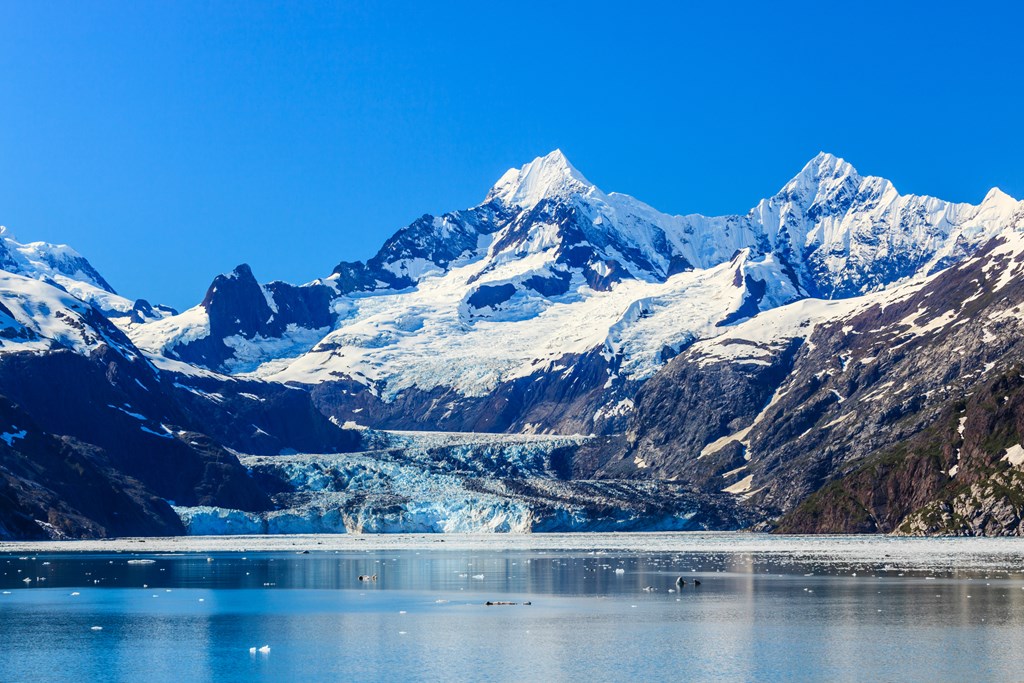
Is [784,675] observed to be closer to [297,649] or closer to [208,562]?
[297,649]

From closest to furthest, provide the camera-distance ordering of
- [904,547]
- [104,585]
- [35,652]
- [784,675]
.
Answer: [784,675]
[35,652]
[104,585]
[904,547]

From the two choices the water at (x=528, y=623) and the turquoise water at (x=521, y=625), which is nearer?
the turquoise water at (x=521, y=625)

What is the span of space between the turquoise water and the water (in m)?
0.18

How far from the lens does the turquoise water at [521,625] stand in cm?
7312

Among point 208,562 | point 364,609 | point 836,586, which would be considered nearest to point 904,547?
point 836,586

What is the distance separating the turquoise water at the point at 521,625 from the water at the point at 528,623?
18 cm

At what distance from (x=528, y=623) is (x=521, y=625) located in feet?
4.21

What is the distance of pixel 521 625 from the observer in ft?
302

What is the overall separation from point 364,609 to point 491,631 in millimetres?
18616

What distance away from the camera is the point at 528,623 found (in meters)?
93.2

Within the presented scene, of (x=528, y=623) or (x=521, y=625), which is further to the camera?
(x=528, y=623)

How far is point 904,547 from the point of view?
186375 millimetres

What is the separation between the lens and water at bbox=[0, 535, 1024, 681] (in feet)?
241

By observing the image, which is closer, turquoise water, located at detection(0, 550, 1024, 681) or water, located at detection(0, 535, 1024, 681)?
turquoise water, located at detection(0, 550, 1024, 681)
